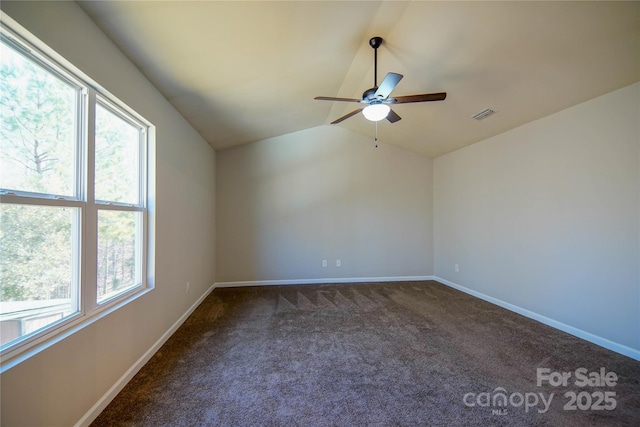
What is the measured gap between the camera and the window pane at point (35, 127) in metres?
1.21

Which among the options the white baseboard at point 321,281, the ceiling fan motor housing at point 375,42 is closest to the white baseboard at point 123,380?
the white baseboard at point 321,281

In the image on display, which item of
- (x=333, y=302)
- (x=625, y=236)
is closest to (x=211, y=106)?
(x=333, y=302)

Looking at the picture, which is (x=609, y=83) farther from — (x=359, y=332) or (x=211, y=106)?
(x=211, y=106)

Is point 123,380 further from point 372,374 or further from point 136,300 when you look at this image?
point 372,374

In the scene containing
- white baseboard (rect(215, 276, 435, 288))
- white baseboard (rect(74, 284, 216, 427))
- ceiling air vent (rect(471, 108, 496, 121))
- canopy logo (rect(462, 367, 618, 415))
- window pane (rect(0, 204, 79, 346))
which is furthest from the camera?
white baseboard (rect(215, 276, 435, 288))

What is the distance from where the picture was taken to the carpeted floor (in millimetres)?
1637

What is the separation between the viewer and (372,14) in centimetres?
206

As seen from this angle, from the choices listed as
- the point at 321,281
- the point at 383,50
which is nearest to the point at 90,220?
the point at 383,50

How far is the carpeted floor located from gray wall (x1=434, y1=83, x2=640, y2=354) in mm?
395

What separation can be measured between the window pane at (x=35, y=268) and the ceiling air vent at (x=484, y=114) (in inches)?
162

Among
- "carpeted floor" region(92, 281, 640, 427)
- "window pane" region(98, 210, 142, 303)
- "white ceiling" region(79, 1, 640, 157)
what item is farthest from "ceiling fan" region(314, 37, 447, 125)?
"carpeted floor" region(92, 281, 640, 427)

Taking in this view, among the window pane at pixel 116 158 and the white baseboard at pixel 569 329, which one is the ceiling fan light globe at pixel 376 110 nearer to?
the window pane at pixel 116 158

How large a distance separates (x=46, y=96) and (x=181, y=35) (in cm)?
95

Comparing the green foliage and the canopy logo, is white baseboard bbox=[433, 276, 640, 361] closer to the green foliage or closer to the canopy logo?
the canopy logo
